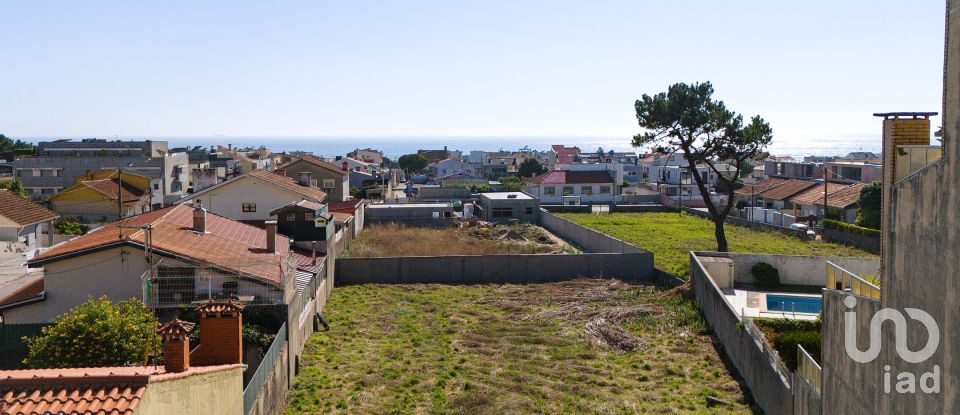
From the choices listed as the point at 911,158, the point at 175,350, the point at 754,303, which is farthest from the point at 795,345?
the point at 175,350

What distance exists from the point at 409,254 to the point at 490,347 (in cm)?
1475

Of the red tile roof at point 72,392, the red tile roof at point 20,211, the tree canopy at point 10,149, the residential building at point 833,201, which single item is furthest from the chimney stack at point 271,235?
the tree canopy at point 10,149

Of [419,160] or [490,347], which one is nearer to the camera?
[490,347]

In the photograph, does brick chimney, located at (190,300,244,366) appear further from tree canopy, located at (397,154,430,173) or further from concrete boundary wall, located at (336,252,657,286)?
tree canopy, located at (397,154,430,173)

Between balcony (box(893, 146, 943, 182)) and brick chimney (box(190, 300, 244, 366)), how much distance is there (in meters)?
9.18

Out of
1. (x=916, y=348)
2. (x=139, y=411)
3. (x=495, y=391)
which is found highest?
(x=916, y=348)

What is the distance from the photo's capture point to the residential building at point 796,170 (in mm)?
66062

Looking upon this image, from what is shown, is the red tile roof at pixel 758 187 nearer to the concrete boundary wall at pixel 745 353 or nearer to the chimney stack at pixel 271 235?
the concrete boundary wall at pixel 745 353

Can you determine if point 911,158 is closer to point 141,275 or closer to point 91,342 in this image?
point 91,342

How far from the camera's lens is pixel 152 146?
7306 centimetres

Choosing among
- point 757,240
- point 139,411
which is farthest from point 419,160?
point 139,411

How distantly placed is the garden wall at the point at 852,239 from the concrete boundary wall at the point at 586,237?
34.2ft

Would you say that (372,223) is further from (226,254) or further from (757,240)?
(226,254)

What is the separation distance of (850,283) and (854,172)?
54332mm
